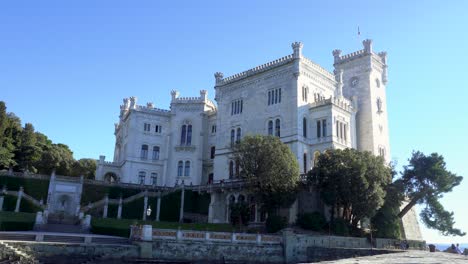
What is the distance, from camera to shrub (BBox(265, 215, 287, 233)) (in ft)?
117

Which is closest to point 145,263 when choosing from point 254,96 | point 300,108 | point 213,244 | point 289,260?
point 213,244

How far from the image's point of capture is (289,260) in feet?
102

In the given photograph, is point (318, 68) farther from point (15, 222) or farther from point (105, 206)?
point (15, 222)

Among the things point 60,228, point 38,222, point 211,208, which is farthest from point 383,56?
point 38,222

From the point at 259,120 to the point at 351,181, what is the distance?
1667 centimetres

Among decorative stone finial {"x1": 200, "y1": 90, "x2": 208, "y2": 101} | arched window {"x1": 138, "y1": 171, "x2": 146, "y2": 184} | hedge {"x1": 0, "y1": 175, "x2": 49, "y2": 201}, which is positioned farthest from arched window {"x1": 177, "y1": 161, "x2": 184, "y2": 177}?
hedge {"x1": 0, "y1": 175, "x2": 49, "y2": 201}

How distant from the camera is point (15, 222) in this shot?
109 ft

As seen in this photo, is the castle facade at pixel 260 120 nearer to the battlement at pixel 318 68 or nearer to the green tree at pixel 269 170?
the battlement at pixel 318 68

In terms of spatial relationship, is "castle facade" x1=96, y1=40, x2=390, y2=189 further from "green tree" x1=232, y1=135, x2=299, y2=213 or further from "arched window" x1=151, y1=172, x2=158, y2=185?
"green tree" x1=232, y1=135, x2=299, y2=213

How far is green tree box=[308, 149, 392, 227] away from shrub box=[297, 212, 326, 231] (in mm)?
1345

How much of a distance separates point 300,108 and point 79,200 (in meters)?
26.5

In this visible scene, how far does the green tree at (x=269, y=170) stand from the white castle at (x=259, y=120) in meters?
6.88

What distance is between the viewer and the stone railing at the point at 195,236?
27734mm

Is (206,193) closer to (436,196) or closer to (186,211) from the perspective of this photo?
(186,211)
